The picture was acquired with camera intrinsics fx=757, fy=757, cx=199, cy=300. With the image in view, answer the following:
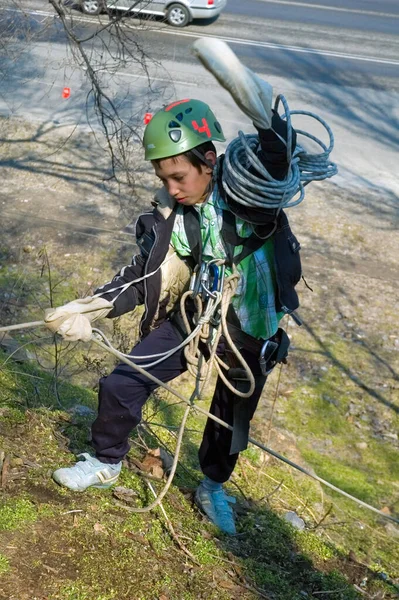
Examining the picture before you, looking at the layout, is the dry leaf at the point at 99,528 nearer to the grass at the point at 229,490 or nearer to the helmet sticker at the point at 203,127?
the grass at the point at 229,490

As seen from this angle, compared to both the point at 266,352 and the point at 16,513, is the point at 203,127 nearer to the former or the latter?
the point at 266,352

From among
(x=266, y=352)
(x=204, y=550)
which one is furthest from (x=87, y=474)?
(x=266, y=352)

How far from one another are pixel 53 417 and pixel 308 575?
1574 mm

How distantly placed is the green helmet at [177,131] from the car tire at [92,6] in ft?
12.1

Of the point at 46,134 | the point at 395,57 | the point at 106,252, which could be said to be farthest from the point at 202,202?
the point at 395,57

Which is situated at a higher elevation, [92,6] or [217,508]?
[92,6]

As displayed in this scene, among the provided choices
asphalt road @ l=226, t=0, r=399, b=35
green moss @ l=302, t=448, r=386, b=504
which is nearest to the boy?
green moss @ l=302, t=448, r=386, b=504

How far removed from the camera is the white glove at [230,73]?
2574 millimetres

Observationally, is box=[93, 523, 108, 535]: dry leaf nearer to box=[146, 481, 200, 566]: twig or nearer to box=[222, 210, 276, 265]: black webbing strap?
box=[146, 481, 200, 566]: twig

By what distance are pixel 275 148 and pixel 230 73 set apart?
1.32 ft

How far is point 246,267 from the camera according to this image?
3.24 metres

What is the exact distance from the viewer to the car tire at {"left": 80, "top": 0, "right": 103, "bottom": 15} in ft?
20.9

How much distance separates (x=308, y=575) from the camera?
3.59 metres

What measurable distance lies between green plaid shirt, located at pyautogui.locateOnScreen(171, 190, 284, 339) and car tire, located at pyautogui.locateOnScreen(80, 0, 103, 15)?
3.79 meters
